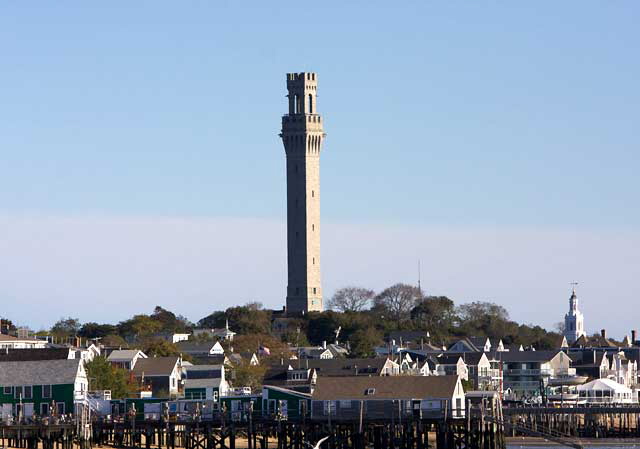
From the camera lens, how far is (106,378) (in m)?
116

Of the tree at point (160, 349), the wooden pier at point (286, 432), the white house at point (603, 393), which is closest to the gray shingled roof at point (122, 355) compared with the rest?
the tree at point (160, 349)

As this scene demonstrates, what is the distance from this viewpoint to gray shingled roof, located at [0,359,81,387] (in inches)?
4215

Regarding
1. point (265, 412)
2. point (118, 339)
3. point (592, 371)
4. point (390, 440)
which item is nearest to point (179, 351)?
point (118, 339)

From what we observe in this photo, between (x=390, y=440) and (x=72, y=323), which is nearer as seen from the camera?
(x=390, y=440)

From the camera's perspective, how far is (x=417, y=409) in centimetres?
9719

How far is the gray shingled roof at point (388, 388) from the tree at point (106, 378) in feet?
61.2

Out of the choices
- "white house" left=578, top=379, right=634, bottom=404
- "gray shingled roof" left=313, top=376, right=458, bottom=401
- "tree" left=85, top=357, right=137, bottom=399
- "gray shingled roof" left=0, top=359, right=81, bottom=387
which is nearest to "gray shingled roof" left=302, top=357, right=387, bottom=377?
"tree" left=85, top=357, right=137, bottom=399

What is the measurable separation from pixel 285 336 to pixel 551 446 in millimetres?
92492

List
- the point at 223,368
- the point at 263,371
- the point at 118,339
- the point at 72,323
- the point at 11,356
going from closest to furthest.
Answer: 1. the point at 11,356
2. the point at 223,368
3. the point at 263,371
4. the point at 118,339
5. the point at 72,323

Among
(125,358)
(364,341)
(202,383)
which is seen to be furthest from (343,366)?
(364,341)

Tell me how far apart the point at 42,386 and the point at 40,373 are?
1133 millimetres

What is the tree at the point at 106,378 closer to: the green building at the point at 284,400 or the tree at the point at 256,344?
the green building at the point at 284,400

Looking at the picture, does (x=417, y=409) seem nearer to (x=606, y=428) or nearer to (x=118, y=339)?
(x=606, y=428)

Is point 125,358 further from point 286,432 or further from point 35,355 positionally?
point 286,432
